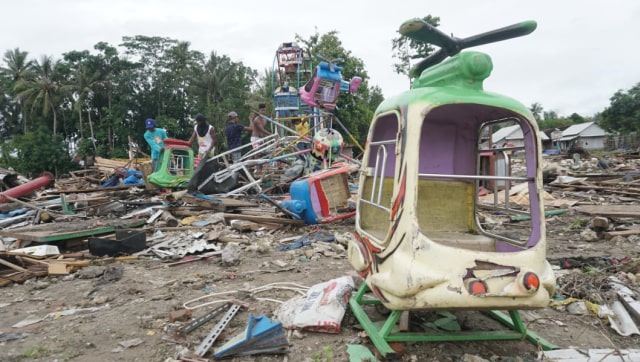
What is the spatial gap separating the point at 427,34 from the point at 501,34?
0.56m

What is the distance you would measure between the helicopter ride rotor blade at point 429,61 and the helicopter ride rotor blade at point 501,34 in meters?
0.16

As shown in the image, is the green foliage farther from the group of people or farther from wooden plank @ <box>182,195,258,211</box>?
wooden plank @ <box>182,195,258,211</box>

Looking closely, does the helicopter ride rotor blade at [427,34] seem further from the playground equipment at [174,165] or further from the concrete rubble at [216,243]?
the playground equipment at [174,165]

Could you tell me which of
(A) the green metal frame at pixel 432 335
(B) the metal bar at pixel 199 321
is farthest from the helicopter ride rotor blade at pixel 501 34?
(B) the metal bar at pixel 199 321

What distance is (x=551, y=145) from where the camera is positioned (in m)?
47.2

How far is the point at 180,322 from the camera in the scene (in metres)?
3.62

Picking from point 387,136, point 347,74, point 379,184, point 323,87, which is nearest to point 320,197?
point 387,136

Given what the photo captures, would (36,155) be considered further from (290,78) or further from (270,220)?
(270,220)

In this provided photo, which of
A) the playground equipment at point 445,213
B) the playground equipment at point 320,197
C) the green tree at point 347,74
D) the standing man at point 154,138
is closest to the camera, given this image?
the playground equipment at point 445,213

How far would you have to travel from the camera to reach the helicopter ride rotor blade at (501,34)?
2998 millimetres

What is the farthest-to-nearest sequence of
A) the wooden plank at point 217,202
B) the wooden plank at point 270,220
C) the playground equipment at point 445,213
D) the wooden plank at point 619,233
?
1. the wooden plank at point 217,202
2. the wooden plank at point 270,220
3. the wooden plank at point 619,233
4. the playground equipment at point 445,213

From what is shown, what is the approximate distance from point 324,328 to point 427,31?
8.17ft

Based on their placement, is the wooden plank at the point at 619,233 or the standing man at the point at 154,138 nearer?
the wooden plank at the point at 619,233

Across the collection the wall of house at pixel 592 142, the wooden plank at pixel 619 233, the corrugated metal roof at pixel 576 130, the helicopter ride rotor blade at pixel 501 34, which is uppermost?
the corrugated metal roof at pixel 576 130
